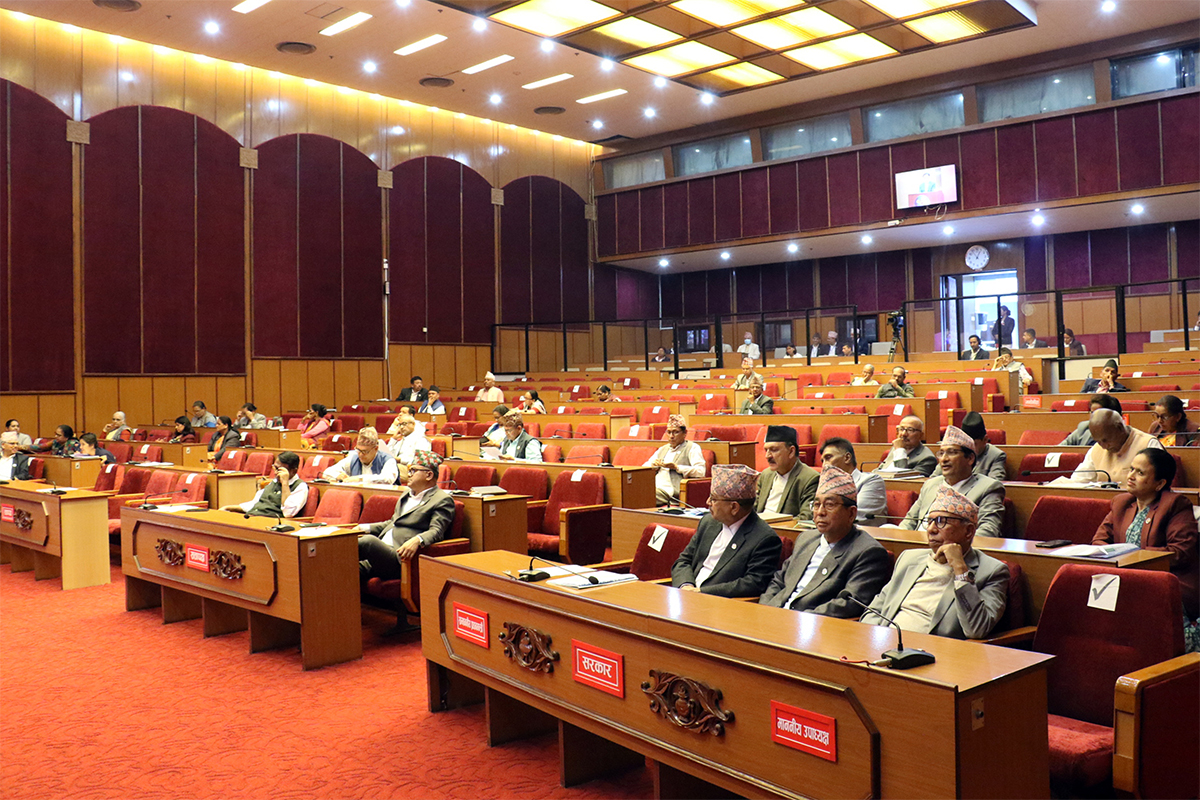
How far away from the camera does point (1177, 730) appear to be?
7.39 ft

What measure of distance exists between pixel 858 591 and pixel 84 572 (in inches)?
227

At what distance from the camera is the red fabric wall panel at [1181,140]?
12.3 m

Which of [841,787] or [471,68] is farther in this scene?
[471,68]

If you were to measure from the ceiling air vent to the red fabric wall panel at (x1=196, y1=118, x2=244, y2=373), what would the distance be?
170cm

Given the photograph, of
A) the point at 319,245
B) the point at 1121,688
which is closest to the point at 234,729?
the point at 1121,688

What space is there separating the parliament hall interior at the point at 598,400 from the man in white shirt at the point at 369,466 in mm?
53

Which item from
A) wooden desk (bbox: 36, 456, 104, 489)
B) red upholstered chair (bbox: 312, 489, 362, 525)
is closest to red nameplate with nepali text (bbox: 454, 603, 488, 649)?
red upholstered chair (bbox: 312, 489, 362, 525)

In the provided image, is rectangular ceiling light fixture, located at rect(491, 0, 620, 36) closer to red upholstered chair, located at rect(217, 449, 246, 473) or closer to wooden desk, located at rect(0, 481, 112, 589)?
red upholstered chair, located at rect(217, 449, 246, 473)

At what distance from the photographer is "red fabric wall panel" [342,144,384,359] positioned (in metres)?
15.2

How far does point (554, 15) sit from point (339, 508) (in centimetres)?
835

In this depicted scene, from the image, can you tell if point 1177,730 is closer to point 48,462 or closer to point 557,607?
point 557,607

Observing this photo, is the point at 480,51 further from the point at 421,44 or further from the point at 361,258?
the point at 361,258

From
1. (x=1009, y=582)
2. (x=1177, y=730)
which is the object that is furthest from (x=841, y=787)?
(x=1009, y=582)

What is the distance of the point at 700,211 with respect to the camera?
17.1 m
